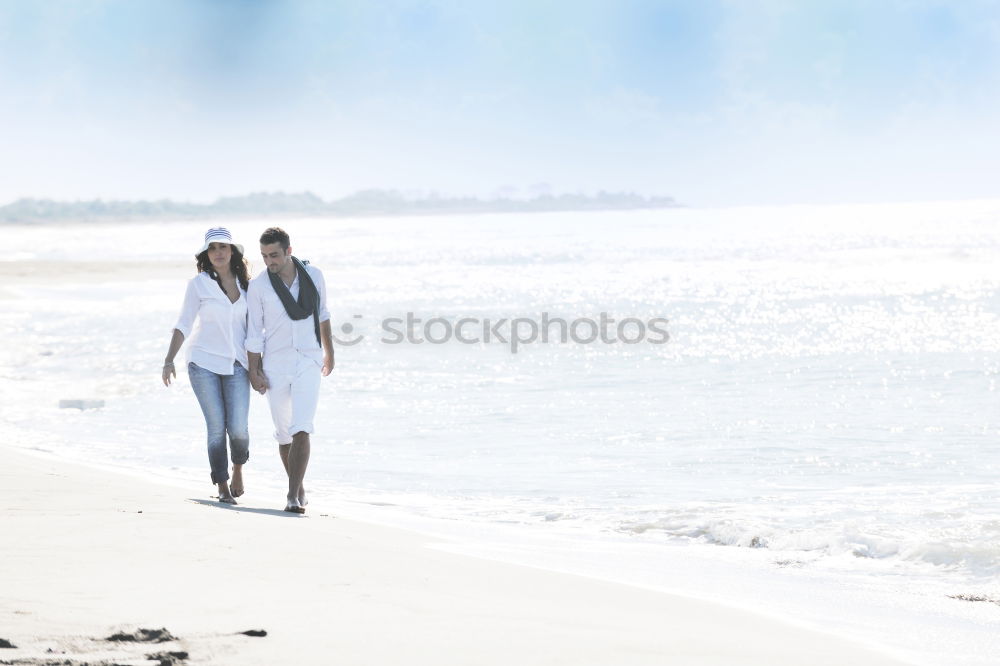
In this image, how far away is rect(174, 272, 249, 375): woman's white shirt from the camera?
6527 mm

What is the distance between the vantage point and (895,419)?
37.3ft

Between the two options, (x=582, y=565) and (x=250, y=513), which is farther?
(x=250, y=513)

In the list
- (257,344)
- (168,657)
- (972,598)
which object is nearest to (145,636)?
(168,657)

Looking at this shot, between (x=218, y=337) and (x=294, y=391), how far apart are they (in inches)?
21.9

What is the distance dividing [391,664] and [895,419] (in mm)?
8710

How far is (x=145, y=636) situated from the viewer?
3771mm

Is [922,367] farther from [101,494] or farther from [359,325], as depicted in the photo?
[101,494]

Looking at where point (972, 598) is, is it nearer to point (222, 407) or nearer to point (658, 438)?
point (222, 407)

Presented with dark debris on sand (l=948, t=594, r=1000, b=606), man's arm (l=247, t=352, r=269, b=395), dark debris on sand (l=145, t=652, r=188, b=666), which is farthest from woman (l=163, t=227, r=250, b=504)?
dark debris on sand (l=948, t=594, r=1000, b=606)

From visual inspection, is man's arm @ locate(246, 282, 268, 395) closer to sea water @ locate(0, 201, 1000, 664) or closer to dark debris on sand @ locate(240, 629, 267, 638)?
sea water @ locate(0, 201, 1000, 664)

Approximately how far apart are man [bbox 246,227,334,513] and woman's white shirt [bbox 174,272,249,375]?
165mm

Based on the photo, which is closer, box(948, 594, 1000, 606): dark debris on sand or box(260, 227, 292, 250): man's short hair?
box(948, 594, 1000, 606): dark debris on sand

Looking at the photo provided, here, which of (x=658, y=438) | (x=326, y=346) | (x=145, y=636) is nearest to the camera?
(x=145, y=636)

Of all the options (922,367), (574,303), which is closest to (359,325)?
(574,303)
